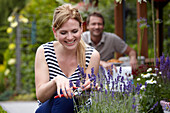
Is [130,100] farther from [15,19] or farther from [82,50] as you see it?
[15,19]

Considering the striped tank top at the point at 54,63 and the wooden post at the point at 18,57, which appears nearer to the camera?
the striped tank top at the point at 54,63

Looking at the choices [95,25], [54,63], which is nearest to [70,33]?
[54,63]

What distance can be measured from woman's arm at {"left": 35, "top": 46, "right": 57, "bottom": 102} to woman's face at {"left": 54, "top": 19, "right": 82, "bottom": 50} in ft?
0.84

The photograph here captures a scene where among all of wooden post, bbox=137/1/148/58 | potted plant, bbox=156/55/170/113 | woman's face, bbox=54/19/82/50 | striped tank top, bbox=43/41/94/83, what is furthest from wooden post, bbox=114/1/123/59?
woman's face, bbox=54/19/82/50

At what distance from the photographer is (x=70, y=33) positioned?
2.09 m

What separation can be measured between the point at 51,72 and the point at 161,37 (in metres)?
5.69

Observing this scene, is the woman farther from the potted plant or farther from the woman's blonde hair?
the potted plant

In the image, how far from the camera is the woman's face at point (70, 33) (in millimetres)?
2076

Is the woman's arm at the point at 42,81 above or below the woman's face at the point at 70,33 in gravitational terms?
below

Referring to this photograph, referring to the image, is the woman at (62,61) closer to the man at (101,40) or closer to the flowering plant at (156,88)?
the flowering plant at (156,88)

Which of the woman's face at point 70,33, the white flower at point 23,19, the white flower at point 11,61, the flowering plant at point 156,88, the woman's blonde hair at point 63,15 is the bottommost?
the white flower at point 11,61

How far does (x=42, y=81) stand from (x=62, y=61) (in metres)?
0.27

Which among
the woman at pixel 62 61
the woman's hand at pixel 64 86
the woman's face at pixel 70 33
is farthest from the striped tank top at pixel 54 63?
the woman's hand at pixel 64 86

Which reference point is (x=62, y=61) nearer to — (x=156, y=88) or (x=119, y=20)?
(x=156, y=88)
